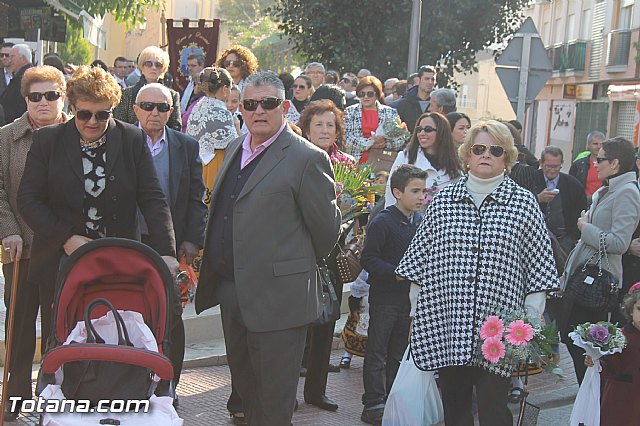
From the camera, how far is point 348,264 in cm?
A: 809

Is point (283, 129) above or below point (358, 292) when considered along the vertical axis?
above

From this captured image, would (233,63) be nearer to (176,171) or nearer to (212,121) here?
(212,121)

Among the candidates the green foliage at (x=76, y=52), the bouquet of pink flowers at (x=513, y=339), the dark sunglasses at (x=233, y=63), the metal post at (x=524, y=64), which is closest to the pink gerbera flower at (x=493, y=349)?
the bouquet of pink flowers at (x=513, y=339)

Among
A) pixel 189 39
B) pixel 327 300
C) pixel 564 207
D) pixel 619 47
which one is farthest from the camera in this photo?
pixel 619 47

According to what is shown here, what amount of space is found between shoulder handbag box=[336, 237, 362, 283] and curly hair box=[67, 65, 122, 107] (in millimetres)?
2537

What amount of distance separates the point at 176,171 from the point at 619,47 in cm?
3930

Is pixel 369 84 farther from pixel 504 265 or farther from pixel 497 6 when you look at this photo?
pixel 497 6

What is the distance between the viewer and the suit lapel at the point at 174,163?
7237mm

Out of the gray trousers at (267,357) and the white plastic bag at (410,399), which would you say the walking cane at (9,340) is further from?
the white plastic bag at (410,399)

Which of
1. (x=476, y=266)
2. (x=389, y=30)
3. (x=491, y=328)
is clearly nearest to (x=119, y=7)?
(x=389, y=30)

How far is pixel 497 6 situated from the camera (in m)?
25.7

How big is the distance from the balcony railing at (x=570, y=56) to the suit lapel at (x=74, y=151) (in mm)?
45478

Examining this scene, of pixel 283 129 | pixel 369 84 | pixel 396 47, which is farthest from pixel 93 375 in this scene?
pixel 396 47

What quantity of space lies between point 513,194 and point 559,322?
3.05 m
